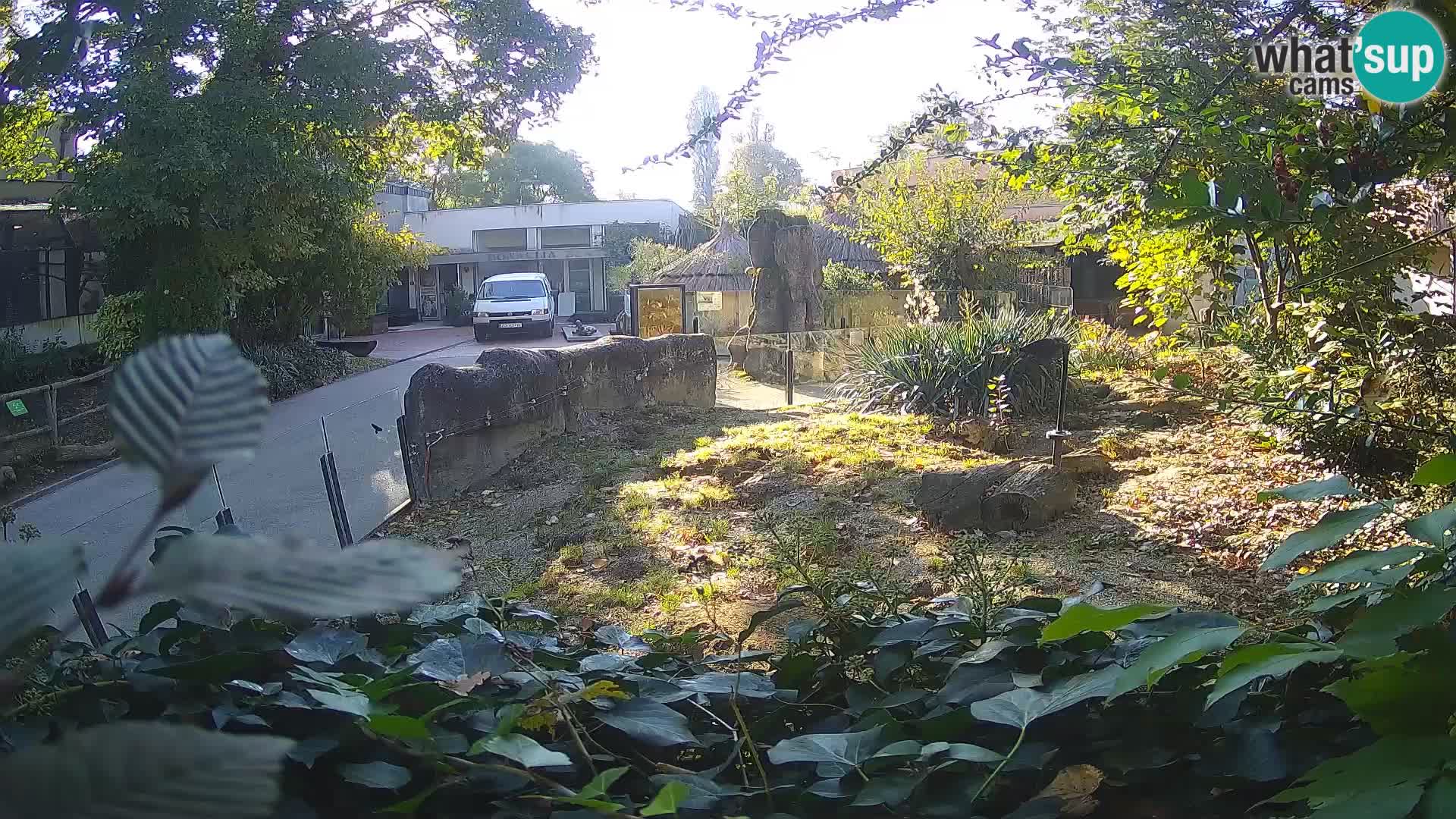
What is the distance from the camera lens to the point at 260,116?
10727 millimetres

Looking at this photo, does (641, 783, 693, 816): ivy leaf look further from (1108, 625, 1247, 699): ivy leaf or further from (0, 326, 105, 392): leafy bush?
(0, 326, 105, 392): leafy bush

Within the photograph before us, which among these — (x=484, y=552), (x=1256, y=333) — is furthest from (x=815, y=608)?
(x=1256, y=333)

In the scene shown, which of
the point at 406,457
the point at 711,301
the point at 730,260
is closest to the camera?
the point at 406,457

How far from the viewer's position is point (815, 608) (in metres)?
1.93

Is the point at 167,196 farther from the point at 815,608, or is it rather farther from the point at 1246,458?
the point at 815,608

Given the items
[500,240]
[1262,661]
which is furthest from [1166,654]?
[500,240]

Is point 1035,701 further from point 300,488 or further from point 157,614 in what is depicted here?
point 300,488

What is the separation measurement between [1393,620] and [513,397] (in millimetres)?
7361

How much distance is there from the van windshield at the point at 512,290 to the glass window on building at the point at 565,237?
1036cm

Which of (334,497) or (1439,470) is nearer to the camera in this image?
(1439,470)

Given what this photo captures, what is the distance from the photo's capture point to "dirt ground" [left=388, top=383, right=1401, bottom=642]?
4.46 m

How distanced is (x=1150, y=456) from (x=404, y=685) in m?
6.63

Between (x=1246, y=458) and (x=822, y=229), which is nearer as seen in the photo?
(x=1246, y=458)

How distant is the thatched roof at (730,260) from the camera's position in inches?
847
